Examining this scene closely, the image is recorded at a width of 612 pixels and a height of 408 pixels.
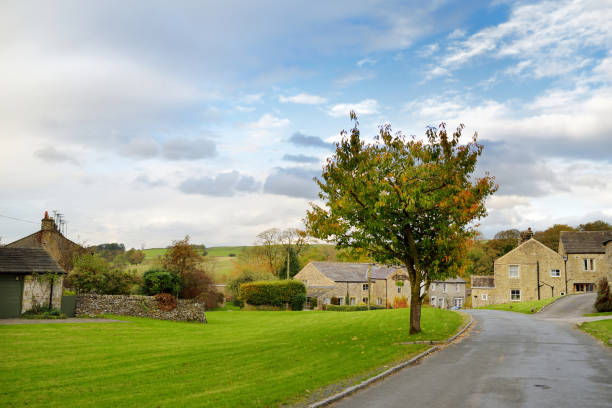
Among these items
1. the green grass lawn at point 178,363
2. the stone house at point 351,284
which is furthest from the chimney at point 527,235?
the green grass lawn at point 178,363

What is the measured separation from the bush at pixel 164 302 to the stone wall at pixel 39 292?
704 cm

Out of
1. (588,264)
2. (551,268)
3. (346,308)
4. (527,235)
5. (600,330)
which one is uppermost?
(527,235)

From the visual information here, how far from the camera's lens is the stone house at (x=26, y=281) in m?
30.2

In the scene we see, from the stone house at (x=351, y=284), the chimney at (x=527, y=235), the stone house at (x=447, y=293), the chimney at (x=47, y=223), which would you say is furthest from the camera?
the stone house at (x=447, y=293)

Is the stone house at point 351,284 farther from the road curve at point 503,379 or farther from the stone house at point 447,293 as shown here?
the road curve at point 503,379

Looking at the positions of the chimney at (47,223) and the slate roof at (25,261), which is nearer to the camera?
the slate roof at (25,261)

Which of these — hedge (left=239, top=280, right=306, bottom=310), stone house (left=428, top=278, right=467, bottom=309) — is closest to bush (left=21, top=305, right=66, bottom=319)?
hedge (left=239, top=280, right=306, bottom=310)

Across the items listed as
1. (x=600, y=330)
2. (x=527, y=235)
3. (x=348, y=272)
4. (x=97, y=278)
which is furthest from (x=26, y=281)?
(x=527, y=235)

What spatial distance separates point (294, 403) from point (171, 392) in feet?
10.7

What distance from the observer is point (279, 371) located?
A: 47.6 ft

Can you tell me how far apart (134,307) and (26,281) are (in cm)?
784

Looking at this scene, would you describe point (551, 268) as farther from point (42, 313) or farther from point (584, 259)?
point (42, 313)

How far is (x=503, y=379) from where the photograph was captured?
13633 millimetres

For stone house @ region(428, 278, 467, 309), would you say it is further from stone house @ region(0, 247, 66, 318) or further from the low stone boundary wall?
stone house @ region(0, 247, 66, 318)
